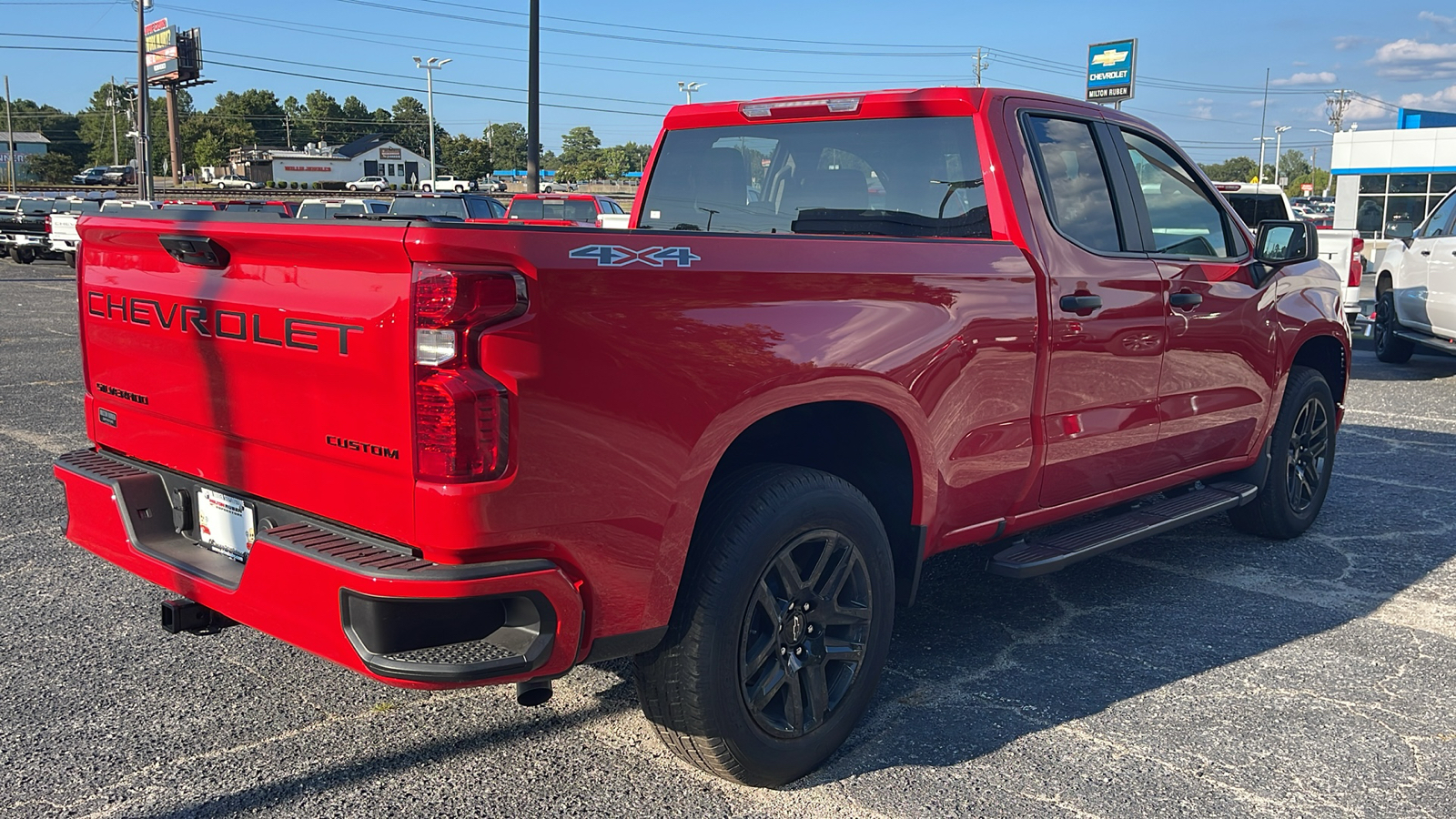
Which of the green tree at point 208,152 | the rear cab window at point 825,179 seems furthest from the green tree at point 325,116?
the rear cab window at point 825,179

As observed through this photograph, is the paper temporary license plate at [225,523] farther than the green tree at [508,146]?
No

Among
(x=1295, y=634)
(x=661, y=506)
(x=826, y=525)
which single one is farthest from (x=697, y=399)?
(x=1295, y=634)

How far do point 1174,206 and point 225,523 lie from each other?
381cm

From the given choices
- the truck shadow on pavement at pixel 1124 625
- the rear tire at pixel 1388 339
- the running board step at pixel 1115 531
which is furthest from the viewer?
the rear tire at pixel 1388 339

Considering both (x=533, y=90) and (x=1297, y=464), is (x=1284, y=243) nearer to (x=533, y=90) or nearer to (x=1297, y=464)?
(x=1297, y=464)

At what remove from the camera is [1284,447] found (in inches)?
221

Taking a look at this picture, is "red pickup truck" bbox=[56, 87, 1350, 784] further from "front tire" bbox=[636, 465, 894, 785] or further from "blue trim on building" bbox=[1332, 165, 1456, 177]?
"blue trim on building" bbox=[1332, 165, 1456, 177]

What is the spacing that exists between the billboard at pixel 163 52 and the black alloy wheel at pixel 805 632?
96.6m

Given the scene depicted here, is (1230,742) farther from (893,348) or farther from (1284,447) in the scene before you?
(1284,447)

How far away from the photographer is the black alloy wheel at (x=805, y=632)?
10.3 feet

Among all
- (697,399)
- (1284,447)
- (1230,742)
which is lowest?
(1230,742)

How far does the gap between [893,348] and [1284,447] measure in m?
3.13

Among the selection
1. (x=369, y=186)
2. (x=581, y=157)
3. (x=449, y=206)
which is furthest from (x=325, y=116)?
(x=449, y=206)

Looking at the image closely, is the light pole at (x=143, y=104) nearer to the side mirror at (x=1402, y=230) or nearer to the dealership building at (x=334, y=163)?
the side mirror at (x=1402, y=230)
